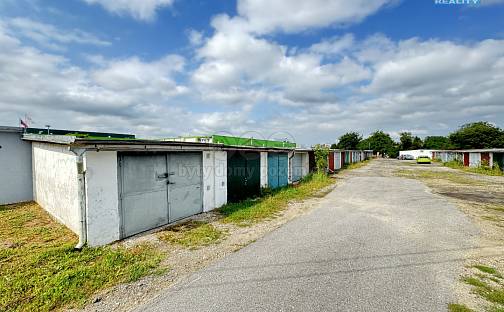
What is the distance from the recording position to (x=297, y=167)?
18.0m

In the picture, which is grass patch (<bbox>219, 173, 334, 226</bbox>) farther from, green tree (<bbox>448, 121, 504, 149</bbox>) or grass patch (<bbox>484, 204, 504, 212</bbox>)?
green tree (<bbox>448, 121, 504, 149</bbox>)

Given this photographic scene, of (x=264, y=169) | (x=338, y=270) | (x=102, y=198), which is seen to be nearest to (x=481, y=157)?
(x=264, y=169)

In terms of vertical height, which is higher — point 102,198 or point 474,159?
point 102,198

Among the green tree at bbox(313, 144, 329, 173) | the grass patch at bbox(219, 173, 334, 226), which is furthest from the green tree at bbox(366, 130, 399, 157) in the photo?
the grass patch at bbox(219, 173, 334, 226)

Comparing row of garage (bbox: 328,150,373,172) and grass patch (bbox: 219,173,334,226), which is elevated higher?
row of garage (bbox: 328,150,373,172)

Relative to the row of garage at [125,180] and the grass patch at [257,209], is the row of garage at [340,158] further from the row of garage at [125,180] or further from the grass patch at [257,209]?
the row of garage at [125,180]

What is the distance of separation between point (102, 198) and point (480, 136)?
7165 centimetres

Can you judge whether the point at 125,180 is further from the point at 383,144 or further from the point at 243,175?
the point at 383,144

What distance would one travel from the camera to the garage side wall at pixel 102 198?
512 centimetres

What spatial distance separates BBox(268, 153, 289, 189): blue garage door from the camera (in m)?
13.5

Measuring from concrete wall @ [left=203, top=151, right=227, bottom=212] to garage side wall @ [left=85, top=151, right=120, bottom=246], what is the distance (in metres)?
3.33

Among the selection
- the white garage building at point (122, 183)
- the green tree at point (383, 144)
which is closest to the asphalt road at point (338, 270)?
the white garage building at point (122, 183)

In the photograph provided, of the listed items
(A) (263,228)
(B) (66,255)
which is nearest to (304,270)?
(A) (263,228)

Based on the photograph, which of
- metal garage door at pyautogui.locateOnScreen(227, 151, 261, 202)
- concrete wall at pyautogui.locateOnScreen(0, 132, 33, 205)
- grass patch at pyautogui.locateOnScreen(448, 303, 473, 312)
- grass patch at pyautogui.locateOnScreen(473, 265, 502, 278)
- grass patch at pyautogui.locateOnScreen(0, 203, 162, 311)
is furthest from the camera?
metal garage door at pyautogui.locateOnScreen(227, 151, 261, 202)
